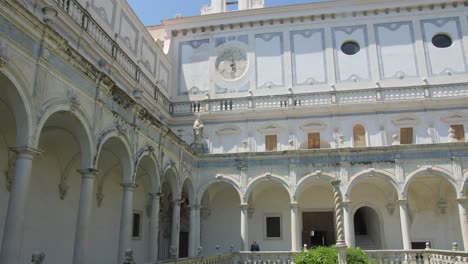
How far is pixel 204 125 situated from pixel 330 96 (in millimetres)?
7555

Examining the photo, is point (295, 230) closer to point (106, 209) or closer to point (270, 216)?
point (270, 216)

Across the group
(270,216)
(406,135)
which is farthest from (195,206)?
(406,135)

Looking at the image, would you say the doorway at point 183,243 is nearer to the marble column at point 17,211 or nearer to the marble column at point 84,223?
the marble column at point 84,223

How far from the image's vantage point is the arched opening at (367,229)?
78.8ft

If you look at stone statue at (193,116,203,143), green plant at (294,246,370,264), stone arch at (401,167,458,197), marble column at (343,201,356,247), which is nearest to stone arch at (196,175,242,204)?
stone statue at (193,116,203,143)

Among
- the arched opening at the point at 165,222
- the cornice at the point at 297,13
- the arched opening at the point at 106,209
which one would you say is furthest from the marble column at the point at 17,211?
the cornice at the point at 297,13

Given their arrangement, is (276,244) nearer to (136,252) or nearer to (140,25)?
(136,252)

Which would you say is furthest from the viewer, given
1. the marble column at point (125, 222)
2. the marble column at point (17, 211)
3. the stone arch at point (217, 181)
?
the stone arch at point (217, 181)

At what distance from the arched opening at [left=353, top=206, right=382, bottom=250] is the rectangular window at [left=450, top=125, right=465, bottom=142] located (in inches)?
235

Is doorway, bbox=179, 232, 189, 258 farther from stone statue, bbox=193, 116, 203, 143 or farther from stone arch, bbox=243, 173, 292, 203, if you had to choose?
stone statue, bbox=193, 116, 203, 143

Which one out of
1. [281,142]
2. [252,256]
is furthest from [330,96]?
[252,256]

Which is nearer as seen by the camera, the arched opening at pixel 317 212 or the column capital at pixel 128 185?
the column capital at pixel 128 185

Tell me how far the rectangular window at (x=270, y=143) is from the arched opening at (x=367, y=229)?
6712 millimetres

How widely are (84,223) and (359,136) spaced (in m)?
16.6
